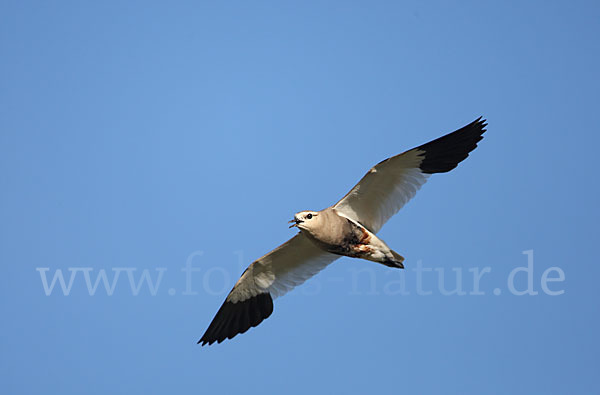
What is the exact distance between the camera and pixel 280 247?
1328 centimetres

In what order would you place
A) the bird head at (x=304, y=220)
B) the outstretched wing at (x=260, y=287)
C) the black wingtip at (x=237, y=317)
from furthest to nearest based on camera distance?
1. the black wingtip at (x=237, y=317)
2. the outstretched wing at (x=260, y=287)
3. the bird head at (x=304, y=220)

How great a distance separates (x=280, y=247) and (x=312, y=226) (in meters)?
1.55

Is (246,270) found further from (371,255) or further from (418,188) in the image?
(418,188)

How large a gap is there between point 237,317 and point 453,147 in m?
5.20

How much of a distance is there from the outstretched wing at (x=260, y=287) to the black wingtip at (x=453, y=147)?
269 cm

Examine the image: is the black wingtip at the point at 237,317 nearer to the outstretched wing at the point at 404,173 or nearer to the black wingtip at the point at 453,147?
the outstretched wing at the point at 404,173

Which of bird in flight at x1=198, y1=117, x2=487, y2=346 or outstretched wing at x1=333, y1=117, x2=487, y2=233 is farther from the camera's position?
outstretched wing at x1=333, y1=117, x2=487, y2=233

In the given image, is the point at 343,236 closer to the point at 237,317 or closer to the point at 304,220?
the point at 304,220

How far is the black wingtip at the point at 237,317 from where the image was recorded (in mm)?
13812

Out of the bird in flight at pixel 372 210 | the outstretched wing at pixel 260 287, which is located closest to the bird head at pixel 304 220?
the bird in flight at pixel 372 210

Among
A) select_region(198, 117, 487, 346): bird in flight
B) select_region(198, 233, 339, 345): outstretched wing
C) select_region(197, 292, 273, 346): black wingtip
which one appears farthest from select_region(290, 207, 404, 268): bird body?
select_region(197, 292, 273, 346): black wingtip

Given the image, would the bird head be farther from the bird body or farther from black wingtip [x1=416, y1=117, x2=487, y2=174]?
black wingtip [x1=416, y1=117, x2=487, y2=174]

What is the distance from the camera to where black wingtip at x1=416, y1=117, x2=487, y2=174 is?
12297mm

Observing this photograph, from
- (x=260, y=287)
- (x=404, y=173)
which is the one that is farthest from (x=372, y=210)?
(x=260, y=287)
